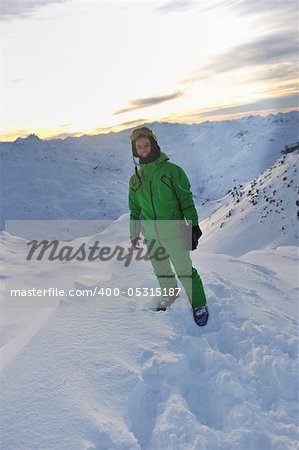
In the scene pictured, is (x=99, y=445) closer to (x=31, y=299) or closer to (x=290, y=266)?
(x=31, y=299)

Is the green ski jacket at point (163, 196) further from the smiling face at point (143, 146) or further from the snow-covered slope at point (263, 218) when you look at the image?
the snow-covered slope at point (263, 218)

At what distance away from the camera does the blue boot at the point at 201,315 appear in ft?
15.7

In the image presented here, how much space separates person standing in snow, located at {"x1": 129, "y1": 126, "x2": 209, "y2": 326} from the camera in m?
4.65

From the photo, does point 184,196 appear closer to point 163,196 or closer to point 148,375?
point 163,196

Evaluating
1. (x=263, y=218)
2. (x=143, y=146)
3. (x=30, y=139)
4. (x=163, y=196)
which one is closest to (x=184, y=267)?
(x=163, y=196)

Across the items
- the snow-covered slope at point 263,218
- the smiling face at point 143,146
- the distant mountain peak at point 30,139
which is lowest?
the snow-covered slope at point 263,218

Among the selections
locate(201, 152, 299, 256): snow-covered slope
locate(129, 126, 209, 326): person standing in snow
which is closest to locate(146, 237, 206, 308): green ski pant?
locate(129, 126, 209, 326): person standing in snow

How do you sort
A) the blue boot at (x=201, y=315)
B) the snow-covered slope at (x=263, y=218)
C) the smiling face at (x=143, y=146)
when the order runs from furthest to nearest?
the snow-covered slope at (x=263, y=218), the blue boot at (x=201, y=315), the smiling face at (x=143, y=146)

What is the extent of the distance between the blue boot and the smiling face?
190 centimetres

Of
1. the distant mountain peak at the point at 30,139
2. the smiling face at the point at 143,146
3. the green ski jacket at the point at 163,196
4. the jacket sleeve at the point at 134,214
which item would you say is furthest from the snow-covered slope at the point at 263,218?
the distant mountain peak at the point at 30,139

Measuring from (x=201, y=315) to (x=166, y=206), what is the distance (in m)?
1.34

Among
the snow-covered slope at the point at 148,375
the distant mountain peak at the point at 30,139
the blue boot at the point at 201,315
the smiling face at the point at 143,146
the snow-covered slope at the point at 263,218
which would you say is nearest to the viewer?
the snow-covered slope at the point at 148,375

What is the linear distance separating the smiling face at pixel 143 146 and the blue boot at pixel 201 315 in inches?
74.8

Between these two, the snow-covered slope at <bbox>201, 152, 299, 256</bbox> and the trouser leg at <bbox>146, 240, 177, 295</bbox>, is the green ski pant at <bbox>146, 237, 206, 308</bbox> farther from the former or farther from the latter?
the snow-covered slope at <bbox>201, 152, 299, 256</bbox>
